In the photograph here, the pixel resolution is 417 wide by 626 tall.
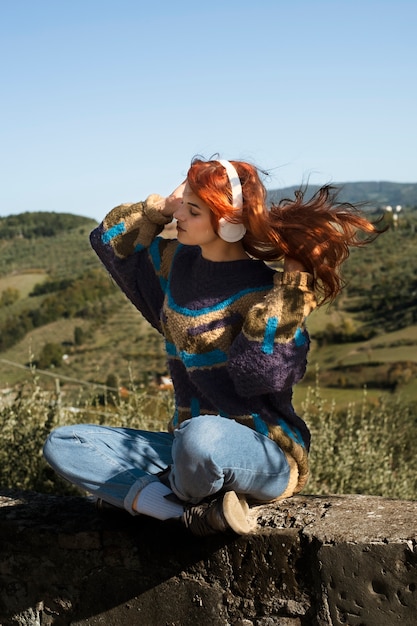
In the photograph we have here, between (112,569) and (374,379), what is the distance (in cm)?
2899

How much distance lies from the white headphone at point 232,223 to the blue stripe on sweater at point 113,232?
1.72ft

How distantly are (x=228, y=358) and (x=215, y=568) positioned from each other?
2.21 feet

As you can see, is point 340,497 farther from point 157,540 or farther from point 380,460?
point 380,460

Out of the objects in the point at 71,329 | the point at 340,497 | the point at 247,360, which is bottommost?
the point at 71,329

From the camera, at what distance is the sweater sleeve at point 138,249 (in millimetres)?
3596

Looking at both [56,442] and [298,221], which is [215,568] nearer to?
[56,442]

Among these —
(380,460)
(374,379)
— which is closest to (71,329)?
(374,379)

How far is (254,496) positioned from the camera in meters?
3.15

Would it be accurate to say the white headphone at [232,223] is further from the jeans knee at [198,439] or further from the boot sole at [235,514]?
the boot sole at [235,514]

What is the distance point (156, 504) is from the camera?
3082 mm

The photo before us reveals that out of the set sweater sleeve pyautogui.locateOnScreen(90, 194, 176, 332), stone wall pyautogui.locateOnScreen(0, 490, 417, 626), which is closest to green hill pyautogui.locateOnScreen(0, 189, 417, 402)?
sweater sleeve pyautogui.locateOnScreen(90, 194, 176, 332)

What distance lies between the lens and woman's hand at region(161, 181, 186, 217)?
11.3ft

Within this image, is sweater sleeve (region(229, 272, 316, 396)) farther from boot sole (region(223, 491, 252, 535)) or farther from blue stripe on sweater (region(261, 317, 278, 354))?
boot sole (region(223, 491, 252, 535))

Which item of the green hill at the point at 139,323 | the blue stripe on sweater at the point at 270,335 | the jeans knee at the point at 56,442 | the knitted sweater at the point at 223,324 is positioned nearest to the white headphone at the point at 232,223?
the knitted sweater at the point at 223,324
